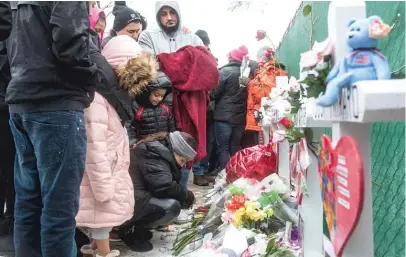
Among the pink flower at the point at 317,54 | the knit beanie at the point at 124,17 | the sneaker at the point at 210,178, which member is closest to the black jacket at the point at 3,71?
the knit beanie at the point at 124,17

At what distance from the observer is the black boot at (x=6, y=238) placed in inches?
96.7

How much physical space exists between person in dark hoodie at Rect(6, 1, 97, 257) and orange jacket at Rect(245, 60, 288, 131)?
262 centimetres

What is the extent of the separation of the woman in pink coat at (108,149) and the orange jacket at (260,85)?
184 cm

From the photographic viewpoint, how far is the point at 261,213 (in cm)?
232

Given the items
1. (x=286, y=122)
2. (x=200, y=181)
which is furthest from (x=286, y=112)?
(x=200, y=181)

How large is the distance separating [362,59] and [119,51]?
1.93m

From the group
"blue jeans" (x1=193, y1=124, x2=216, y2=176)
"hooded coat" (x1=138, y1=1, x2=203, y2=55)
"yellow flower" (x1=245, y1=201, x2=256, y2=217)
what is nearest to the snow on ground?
"yellow flower" (x1=245, y1=201, x2=256, y2=217)

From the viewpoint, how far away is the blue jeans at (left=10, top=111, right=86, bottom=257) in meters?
1.76

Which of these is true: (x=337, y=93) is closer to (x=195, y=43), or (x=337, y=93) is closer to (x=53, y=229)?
(x=53, y=229)

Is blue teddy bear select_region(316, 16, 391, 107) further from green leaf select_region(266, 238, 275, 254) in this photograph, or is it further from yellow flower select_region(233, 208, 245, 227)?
yellow flower select_region(233, 208, 245, 227)

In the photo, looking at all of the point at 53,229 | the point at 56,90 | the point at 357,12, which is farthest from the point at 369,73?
the point at 53,229

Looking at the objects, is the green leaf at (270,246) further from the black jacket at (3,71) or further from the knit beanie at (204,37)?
the knit beanie at (204,37)

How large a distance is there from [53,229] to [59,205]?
11cm

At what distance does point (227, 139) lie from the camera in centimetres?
489
